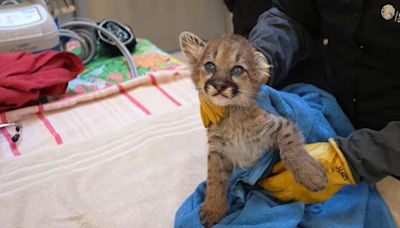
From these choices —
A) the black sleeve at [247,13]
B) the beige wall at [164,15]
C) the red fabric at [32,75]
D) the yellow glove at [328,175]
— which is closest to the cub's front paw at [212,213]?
the yellow glove at [328,175]

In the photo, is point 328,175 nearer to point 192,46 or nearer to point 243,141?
point 243,141

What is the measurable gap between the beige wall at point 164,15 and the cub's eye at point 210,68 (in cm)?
169

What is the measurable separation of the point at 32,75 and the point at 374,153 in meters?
1.06

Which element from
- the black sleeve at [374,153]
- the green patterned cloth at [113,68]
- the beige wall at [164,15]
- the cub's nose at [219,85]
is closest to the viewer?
the cub's nose at [219,85]

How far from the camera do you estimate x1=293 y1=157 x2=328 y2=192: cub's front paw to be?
0.75 m

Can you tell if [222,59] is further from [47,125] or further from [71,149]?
[47,125]

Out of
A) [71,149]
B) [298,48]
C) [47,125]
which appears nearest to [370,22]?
[298,48]

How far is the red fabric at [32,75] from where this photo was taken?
1333 millimetres

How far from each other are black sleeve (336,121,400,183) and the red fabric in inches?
37.8

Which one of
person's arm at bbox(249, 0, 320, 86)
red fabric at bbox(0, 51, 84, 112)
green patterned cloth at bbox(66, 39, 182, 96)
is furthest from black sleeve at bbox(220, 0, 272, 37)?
red fabric at bbox(0, 51, 84, 112)

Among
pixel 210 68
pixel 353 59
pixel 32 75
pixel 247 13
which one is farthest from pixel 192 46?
pixel 247 13

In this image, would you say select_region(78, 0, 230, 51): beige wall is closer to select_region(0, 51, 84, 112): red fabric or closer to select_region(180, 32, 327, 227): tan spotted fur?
select_region(0, 51, 84, 112): red fabric

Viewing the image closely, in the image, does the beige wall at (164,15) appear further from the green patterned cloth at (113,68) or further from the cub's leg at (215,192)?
the cub's leg at (215,192)

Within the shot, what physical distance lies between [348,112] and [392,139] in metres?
0.23
